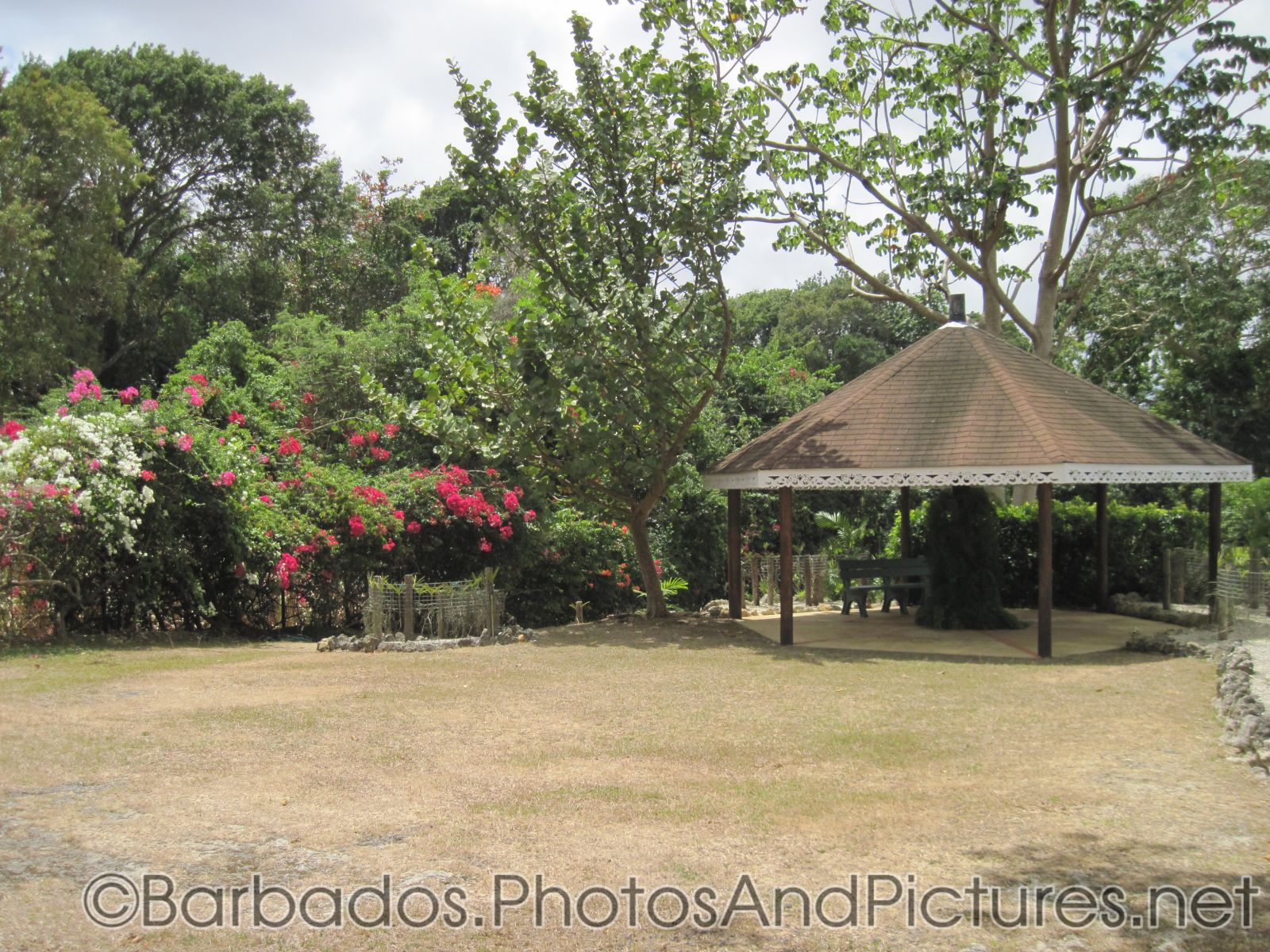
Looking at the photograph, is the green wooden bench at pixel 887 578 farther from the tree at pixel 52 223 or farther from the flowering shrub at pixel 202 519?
the tree at pixel 52 223

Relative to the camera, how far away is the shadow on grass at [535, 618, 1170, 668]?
1293cm

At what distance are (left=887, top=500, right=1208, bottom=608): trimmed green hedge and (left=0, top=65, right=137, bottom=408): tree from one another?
21717 mm

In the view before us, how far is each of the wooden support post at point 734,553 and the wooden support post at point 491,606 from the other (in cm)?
398

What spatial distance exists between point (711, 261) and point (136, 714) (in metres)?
9.65

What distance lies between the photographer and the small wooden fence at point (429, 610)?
1436cm

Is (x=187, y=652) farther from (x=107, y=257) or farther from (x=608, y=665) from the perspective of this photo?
(x=107, y=257)

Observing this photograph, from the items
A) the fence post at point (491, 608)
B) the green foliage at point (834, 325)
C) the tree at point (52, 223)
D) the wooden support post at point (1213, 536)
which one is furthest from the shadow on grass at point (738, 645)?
the green foliage at point (834, 325)

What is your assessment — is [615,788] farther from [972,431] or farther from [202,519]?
[202,519]

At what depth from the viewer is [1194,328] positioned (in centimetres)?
2795

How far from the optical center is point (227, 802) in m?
6.78

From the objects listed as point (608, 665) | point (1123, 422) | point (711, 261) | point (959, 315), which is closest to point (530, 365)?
point (711, 261)

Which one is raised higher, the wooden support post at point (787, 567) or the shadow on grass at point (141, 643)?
the wooden support post at point (787, 567)

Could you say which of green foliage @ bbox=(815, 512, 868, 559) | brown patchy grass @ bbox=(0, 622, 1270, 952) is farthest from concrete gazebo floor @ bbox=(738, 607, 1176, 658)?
green foliage @ bbox=(815, 512, 868, 559)

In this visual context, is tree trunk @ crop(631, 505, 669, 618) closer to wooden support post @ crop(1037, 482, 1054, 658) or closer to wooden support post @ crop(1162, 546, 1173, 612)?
wooden support post @ crop(1037, 482, 1054, 658)
